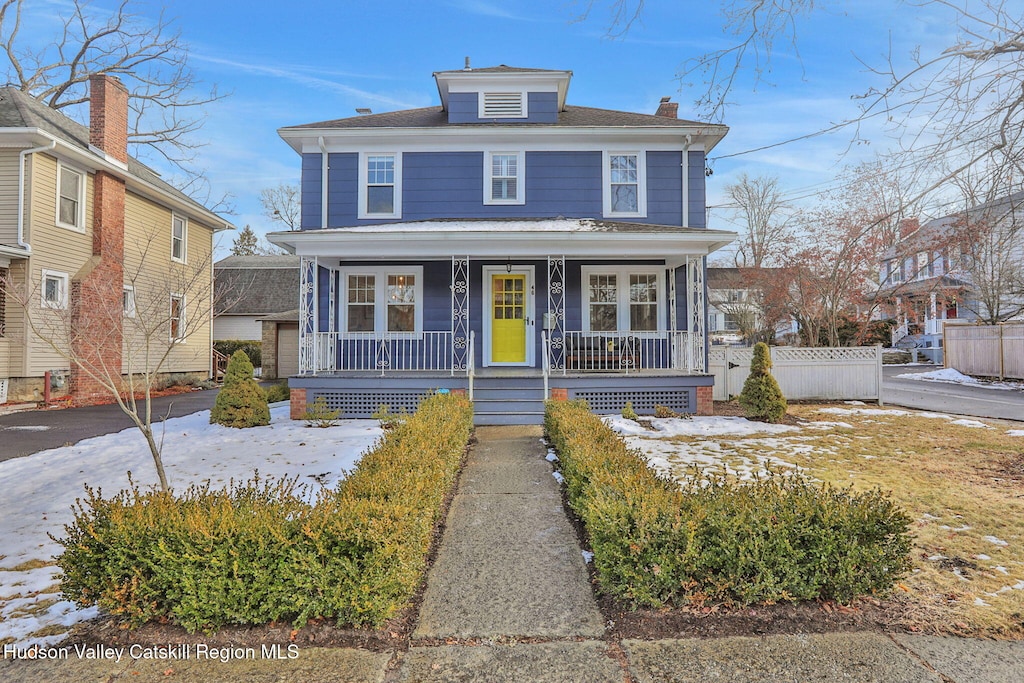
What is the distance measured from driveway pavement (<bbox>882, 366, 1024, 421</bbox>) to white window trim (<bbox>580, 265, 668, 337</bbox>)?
6.23 meters

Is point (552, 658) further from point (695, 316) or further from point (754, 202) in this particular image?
point (754, 202)

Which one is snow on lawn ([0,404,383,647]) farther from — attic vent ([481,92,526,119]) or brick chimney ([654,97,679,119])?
brick chimney ([654,97,679,119])

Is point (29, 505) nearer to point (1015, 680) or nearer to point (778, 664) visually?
point (778, 664)

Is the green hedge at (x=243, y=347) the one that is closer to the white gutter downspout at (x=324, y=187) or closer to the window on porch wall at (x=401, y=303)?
the white gutter downspout at (x=324, y=187)

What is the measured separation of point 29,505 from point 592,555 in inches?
217

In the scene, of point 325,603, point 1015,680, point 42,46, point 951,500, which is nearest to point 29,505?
point 325,603

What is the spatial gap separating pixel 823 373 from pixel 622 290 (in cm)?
542

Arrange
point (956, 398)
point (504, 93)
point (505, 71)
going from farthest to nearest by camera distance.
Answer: point (956, 398) < point (504, 93) < point (505, 71)

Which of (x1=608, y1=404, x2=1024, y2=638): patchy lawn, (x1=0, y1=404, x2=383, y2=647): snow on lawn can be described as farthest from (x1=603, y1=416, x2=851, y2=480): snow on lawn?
(x1=0, y1=404, x2=383, y2=647): snow on lawn

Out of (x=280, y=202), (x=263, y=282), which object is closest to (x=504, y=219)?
(x=263, y=282)

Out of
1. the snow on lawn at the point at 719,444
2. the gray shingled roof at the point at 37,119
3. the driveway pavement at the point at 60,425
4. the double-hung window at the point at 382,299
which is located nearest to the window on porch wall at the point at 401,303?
the double-hung window at the point at 382,299

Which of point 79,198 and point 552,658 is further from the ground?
point 79,198

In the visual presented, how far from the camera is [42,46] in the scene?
66.9ft

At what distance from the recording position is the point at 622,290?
41.5ft
